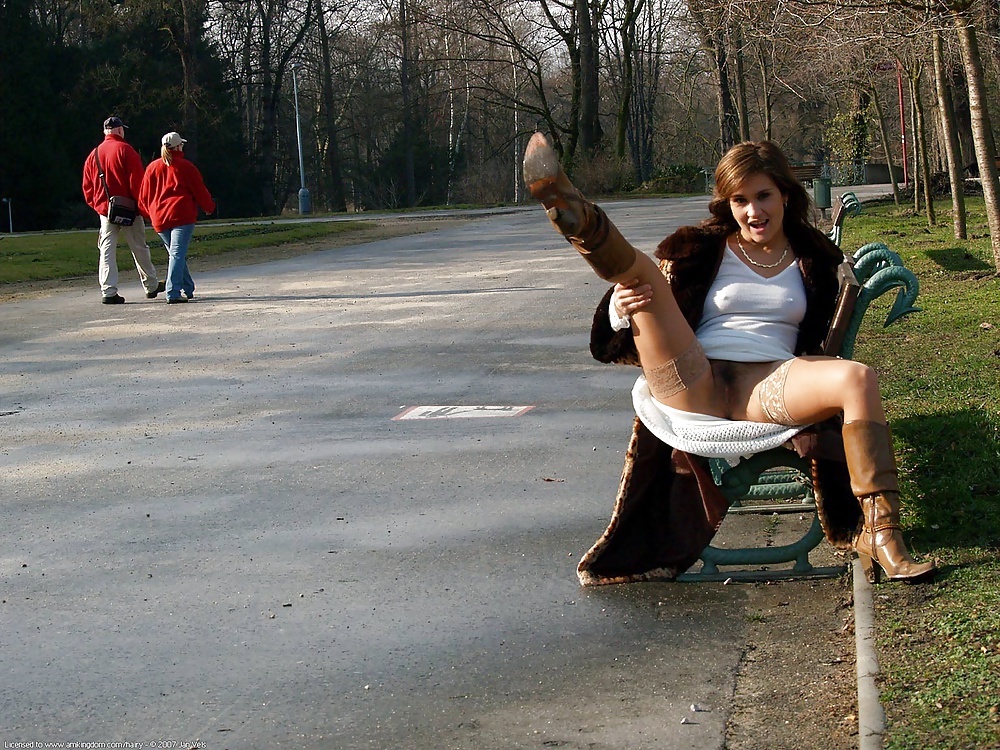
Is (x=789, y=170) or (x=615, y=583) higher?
(x=789, y=170)

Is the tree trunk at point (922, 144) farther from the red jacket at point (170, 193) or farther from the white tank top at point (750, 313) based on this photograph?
the white tank top at point (750, 313)

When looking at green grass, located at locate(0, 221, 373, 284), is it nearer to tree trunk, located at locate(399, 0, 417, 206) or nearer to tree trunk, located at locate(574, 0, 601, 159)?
tree trunk, located at locate(574, 0, 601, 159)

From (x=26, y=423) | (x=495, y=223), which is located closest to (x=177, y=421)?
(x=26, y=423)

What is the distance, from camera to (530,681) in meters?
4.22

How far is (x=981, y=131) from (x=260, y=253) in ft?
44.6

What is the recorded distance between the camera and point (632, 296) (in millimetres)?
4762

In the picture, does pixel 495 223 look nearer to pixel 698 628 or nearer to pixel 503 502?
pixel 503 502

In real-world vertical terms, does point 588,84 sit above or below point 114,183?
above

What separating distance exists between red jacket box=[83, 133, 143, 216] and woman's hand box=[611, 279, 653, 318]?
12.3m

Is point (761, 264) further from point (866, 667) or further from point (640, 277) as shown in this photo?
point (866, 667)

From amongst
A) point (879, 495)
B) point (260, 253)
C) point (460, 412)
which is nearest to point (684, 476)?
point (879, 495)

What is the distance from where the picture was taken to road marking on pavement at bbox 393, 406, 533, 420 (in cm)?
855

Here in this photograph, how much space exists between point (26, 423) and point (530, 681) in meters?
5.51

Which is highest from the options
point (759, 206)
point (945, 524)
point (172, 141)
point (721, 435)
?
point (172, 141)
